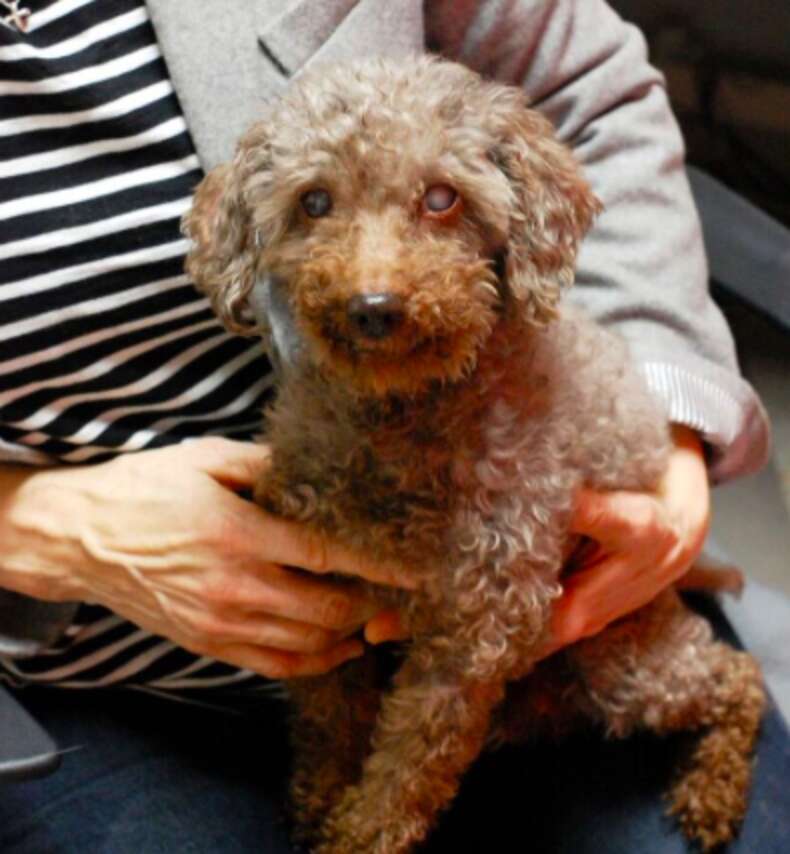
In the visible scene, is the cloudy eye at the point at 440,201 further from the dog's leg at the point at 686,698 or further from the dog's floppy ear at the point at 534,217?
the dog's leg at the point at 686,698

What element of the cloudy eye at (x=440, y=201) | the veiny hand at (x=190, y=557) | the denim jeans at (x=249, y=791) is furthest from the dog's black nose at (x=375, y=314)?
the denim jeans at (x=249, y=791)

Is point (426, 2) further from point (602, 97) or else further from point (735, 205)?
point (735, 205)

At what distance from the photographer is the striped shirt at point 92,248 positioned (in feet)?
3.10

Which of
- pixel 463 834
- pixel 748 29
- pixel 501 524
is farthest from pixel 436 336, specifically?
pixel 748 29

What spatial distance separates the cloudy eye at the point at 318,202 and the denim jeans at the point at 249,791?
0.51 meters

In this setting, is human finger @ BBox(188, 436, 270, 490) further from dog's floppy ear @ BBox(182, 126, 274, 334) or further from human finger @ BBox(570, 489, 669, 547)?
human finger @ BBox(570, 489, 669, 547)

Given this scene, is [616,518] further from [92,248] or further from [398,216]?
[92,248]

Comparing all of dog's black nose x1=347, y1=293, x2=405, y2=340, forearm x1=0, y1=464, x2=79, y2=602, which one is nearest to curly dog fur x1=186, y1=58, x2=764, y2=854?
dog's black nose x1=347, y1=293, x2=405, y2=340

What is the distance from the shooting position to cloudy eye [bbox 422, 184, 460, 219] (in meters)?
0.87

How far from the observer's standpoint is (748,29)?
5.37 feet

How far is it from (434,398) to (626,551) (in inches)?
9.5

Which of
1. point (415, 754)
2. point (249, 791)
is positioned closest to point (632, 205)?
point (415, 754)

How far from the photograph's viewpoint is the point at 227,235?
907 mm

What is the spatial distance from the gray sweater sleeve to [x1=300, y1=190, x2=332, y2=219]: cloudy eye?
1.04 ft
